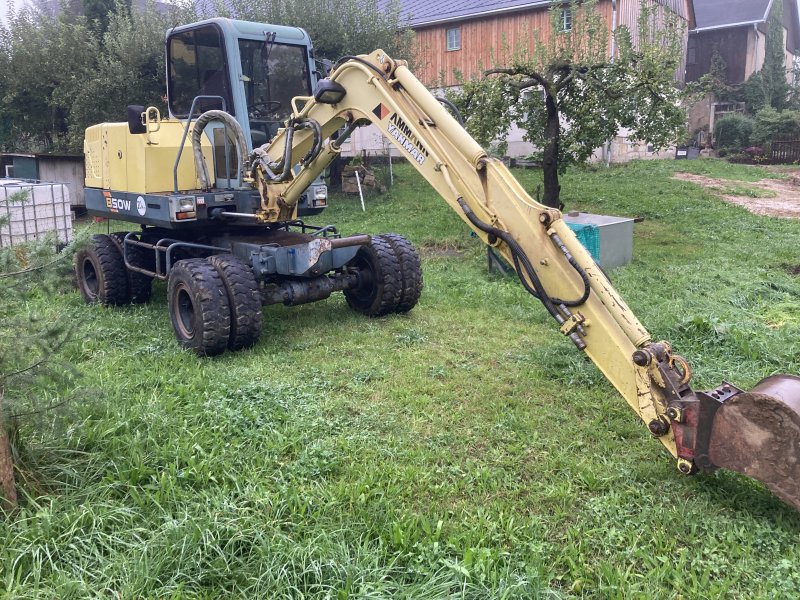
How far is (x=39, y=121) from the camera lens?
54.3ft

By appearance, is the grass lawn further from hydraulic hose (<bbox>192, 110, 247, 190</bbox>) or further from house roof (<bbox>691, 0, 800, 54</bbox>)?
house roof (<bbox>691, 0, 800, 54</bbox>)

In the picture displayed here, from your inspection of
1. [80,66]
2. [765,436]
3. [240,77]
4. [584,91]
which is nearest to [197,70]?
[240,77]

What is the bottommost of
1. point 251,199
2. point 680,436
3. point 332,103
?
point 680,436

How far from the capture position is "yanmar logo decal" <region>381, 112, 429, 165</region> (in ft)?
15.6

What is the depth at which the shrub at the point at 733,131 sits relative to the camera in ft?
86.7

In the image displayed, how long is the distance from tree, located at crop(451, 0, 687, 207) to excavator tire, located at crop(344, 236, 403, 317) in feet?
14.3

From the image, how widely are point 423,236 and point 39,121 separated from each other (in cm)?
1117

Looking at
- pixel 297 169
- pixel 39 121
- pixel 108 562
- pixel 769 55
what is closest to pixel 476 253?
pixel 297 169

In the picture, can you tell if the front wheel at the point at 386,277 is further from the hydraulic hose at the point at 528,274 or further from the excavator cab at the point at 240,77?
the hydraulic hose at the point at 528,274

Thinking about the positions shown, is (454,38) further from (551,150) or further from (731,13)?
(731,13)

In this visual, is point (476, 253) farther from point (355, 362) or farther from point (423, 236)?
point (355, 362)

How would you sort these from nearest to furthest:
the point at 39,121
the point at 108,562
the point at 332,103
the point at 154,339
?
the point at 108,562, the point at 332,103, the point at 154,339, the point at 39,121

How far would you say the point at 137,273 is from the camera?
747 centimetres

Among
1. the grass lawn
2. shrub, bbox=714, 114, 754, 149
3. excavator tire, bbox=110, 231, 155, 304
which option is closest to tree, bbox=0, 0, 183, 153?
excavator tire, bbox=110, 231, 155, 304
